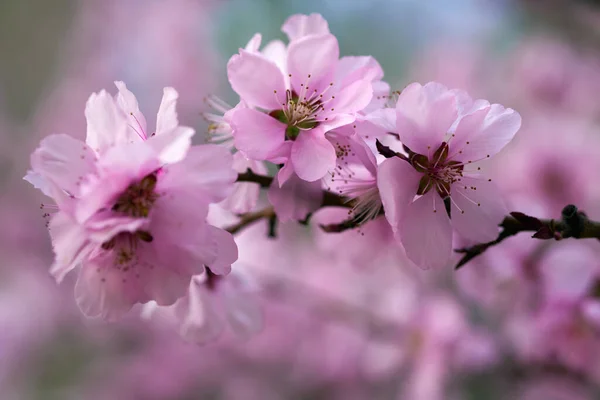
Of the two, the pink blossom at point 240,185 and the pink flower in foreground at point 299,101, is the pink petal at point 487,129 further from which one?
the pink blossom at point 240,185

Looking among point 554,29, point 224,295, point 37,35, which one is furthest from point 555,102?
point 37,35

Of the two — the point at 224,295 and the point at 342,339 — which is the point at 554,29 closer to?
the point at 342,339

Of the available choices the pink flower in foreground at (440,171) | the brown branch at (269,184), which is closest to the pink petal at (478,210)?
the pink flower in foreground at (440,171)

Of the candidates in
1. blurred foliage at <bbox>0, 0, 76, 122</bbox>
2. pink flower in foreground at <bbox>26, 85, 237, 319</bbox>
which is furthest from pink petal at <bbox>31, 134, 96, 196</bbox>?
blurred foliage at <bbox>0, 0, 76, 122</bbox>

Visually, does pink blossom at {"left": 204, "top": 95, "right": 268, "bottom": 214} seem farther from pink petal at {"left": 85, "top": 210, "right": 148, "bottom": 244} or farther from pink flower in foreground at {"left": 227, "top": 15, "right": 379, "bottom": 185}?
pink petal at {"left": 85, "top": 210, "right": 148, "bottom": 244}

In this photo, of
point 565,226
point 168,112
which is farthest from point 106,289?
point 565,226
